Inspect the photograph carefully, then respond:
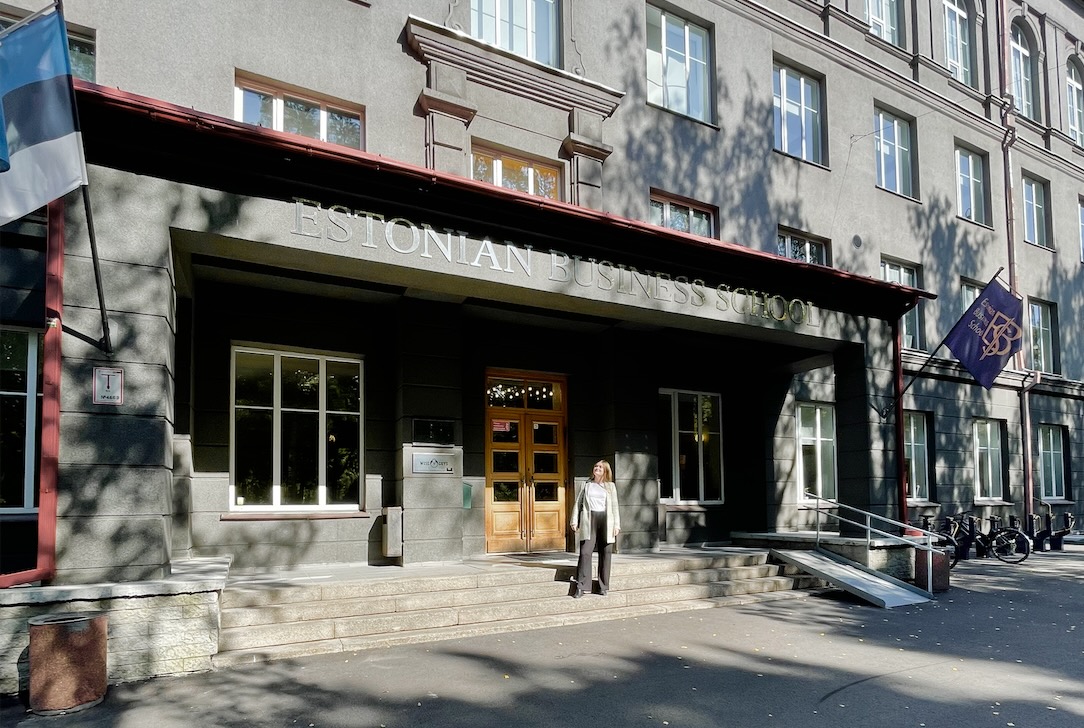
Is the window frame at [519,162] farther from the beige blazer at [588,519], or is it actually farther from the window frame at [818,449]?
the window frame at [818,449]

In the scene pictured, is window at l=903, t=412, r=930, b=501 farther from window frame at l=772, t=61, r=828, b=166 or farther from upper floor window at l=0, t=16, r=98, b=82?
upper floor window at l=0, t=16, r=98, b=82

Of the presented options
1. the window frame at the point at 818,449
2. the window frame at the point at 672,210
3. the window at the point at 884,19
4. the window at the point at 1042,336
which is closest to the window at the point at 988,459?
the window at the point at 1042,336

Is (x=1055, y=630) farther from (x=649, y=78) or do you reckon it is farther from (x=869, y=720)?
(x=649, y=78)

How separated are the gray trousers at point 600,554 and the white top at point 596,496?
0.25ft

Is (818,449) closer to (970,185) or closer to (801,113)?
(801,113)

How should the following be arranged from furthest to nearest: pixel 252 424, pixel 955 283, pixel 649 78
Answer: pixel 955 283 → pixel 649 78 → pixel 252 424

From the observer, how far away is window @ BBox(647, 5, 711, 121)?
1485 cm

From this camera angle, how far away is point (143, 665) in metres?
7.03

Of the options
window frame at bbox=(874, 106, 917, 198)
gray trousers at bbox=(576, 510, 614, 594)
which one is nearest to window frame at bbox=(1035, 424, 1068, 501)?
window frame at bbox=(874, 106, 917, 198)

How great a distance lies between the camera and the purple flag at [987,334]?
15.0 meters

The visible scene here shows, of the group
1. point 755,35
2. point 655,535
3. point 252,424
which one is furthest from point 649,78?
point 252,424

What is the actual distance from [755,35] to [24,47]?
1331 centimetres

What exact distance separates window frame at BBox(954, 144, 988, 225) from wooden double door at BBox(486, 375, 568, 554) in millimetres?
12875

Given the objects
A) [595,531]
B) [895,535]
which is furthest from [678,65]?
[595,531]
